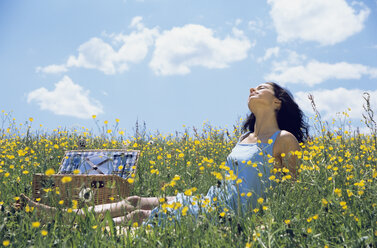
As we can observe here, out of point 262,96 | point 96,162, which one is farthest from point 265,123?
point 96,162

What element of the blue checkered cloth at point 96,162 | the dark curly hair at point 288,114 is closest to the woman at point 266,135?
the dark curly hair at point 288,114

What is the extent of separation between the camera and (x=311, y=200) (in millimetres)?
2836

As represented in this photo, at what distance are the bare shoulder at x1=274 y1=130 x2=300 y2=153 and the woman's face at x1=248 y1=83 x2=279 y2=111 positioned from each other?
0.49 meters

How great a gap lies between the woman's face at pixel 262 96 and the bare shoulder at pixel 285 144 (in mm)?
486

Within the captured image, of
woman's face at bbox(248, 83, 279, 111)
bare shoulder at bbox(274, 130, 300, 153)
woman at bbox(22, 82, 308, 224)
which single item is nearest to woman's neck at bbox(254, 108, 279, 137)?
woman at bbox(22, 82, 308, 224)

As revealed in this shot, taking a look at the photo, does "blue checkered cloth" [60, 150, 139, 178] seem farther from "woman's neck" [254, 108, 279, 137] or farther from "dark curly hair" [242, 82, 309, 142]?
"dark curly hair" [242, 82, 309, 142]

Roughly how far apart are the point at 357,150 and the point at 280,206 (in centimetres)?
211

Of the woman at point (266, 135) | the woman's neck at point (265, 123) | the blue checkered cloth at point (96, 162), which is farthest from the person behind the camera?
the blue checkered cloth at point (96, 162)

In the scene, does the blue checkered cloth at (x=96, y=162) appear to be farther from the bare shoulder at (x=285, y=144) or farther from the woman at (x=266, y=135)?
the bare shoulder at (x=285, y=144)

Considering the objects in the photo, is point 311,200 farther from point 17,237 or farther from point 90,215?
point 17,237

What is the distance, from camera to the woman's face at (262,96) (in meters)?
4.11

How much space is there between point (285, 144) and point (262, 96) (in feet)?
2.16

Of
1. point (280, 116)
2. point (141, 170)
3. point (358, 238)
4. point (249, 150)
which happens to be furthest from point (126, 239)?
point (141, 170)

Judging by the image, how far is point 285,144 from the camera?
148 inches
